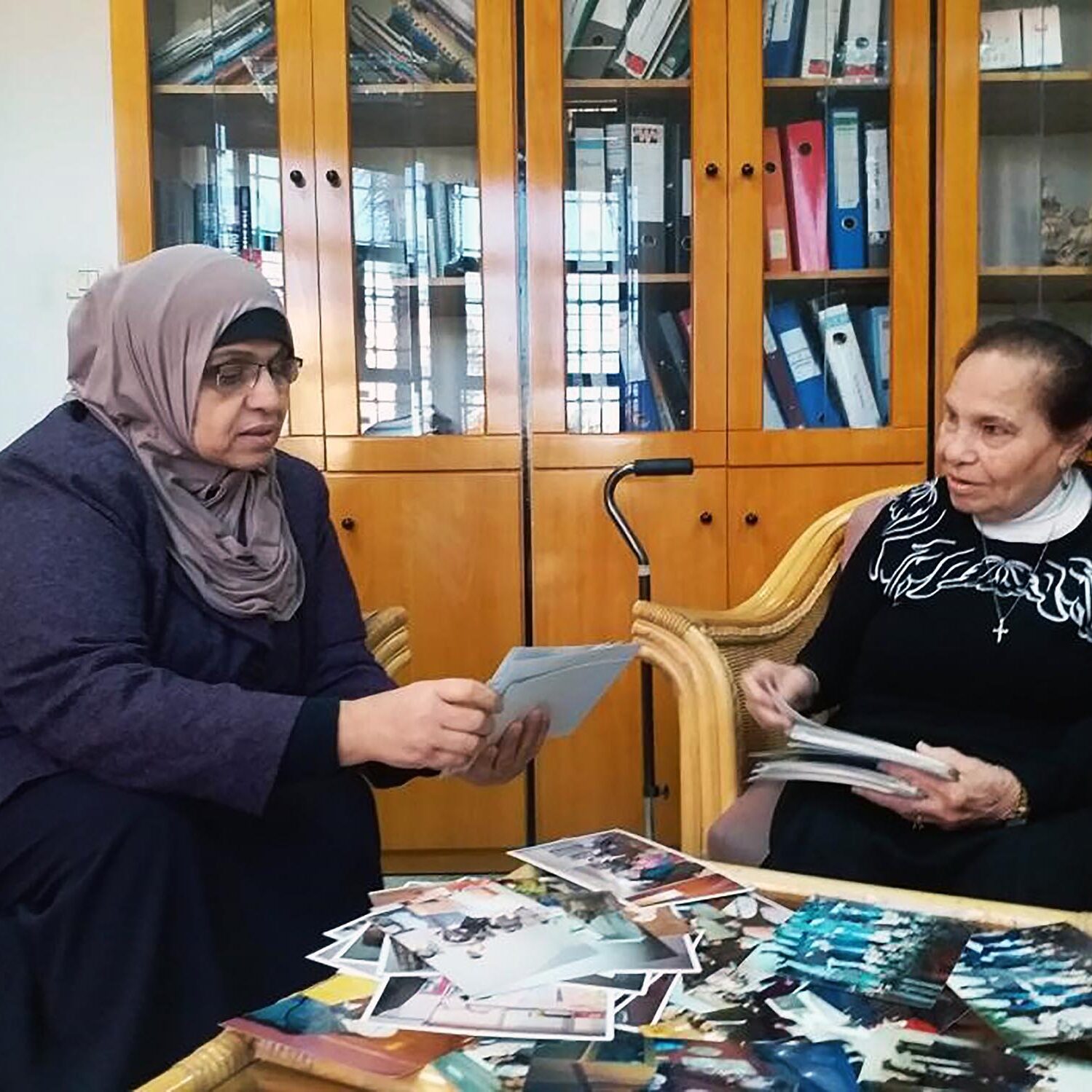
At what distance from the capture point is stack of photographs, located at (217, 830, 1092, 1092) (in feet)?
2.48

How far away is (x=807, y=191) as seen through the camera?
2.30 metres

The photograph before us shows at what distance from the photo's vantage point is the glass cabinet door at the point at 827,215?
2281 millimetres

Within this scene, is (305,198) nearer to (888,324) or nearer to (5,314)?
(5,314)

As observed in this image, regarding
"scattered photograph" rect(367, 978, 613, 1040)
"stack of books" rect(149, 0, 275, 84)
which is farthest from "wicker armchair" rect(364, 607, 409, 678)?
"stack of books" rect(149, 0, 275, 84)

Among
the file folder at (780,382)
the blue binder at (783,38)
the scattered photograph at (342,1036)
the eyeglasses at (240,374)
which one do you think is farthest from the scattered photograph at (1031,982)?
the blue binder at (783,38)

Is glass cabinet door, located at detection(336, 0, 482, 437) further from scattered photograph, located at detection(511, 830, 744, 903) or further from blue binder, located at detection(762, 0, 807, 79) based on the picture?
scattered photograph, located at detection(511, 830, 744, 903)

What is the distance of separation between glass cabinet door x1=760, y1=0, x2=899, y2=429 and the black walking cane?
0.44 m

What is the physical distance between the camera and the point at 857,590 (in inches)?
62.6

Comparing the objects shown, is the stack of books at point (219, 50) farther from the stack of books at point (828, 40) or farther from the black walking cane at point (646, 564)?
the black walking cane at point (646, 564)

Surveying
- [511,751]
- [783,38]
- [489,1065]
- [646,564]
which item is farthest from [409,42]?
[489,1065]

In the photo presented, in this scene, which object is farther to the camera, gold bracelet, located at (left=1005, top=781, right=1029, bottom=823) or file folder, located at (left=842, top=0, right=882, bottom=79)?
file folder, located at (left=842, top=0, right=882, bottom=79)

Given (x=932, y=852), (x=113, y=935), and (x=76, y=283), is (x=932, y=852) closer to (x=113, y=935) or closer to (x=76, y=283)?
(x=113, y=935)

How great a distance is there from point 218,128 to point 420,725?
65.7 inches

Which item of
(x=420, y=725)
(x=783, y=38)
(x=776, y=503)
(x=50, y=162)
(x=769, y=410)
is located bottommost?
(x=420, y=725)
